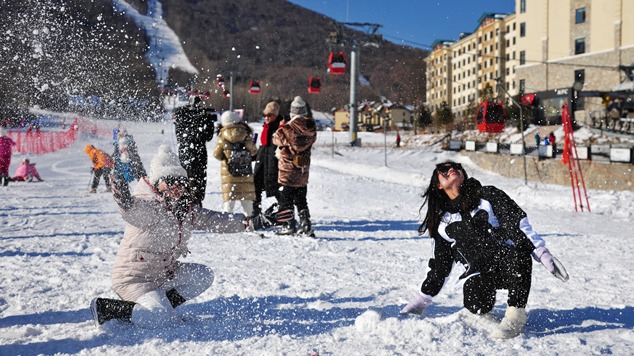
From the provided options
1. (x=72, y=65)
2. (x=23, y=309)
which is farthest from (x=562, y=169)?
(x=72, y=65)

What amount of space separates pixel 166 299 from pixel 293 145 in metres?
3.20

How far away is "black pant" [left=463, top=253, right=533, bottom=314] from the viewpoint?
120 inches

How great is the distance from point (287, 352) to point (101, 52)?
99.5m

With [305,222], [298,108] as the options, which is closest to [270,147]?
[298,108]

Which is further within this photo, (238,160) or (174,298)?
(238,160)

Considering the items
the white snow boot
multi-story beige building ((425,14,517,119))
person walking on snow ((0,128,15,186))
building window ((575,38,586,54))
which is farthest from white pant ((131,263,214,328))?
multi-story beige building ((425,14,517,119))

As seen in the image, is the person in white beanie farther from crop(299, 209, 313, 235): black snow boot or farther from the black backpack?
the black backpack

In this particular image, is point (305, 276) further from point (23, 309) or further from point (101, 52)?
point (101, 52)

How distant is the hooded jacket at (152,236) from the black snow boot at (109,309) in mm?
45

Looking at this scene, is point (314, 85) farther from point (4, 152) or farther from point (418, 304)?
point (418, 304)

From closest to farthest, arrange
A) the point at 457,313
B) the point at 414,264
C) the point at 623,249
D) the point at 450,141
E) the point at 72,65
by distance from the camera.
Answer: the point at 457,313 → the point at 414,264 → the point at 623,249 → the point at 450,141 → the point at 72,65

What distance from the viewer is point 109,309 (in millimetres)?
3211

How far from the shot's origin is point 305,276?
15.1 ft

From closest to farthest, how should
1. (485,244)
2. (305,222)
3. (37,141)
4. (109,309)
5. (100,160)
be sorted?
(485,244) → (109,309) → (305,222) → (100,160) → (37,141)
